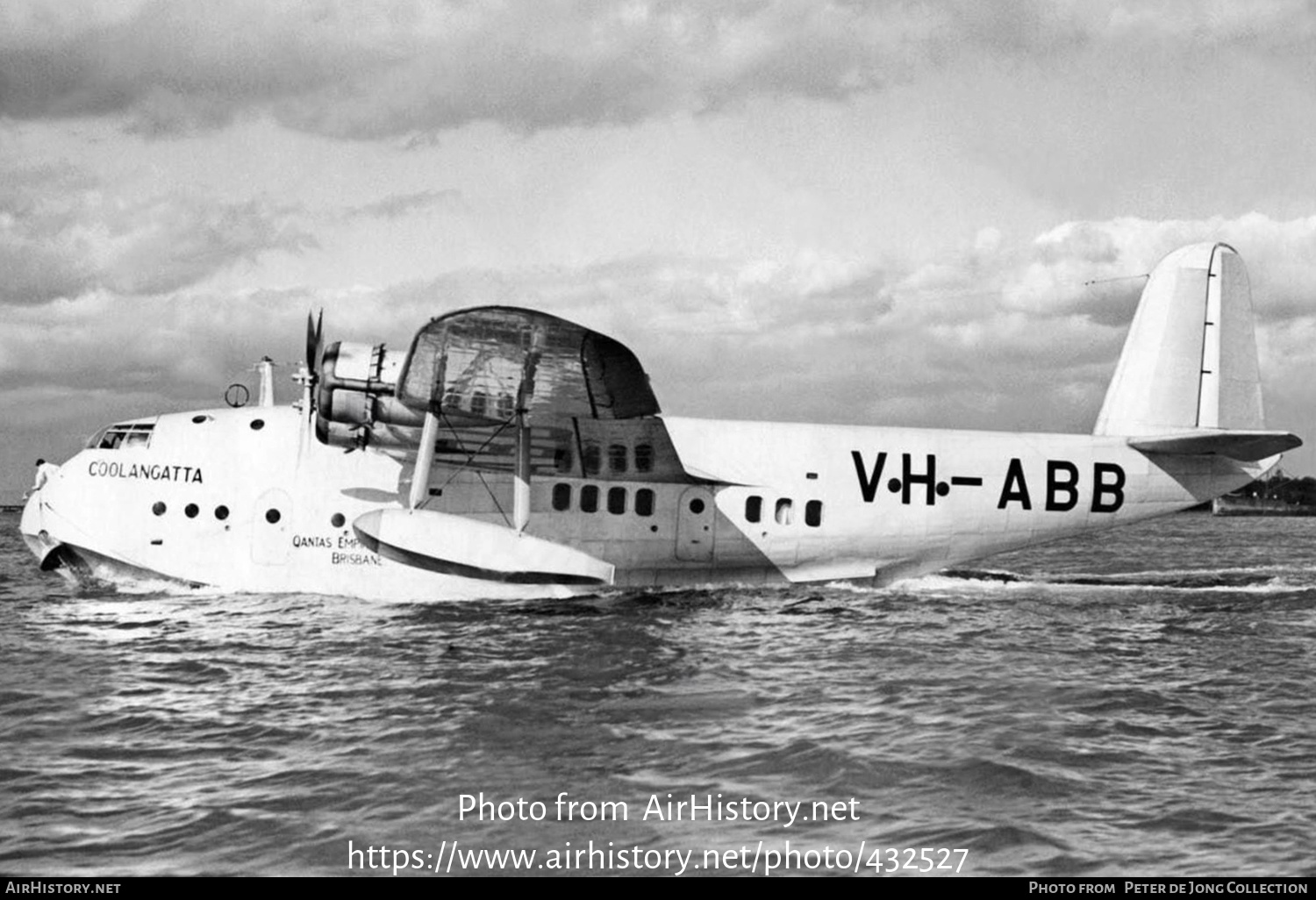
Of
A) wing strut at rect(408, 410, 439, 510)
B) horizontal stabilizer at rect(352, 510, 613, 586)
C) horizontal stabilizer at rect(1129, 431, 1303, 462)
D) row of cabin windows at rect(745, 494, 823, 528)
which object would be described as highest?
horizontal stabilizer at rect(1129, 431, 1303, 462)

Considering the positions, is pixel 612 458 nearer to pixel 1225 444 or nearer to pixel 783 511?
pixel 783 511

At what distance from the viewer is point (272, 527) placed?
1559 centimetres

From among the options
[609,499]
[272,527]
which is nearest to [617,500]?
[609,499]

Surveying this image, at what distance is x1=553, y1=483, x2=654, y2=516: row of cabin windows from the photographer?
53.0 feet

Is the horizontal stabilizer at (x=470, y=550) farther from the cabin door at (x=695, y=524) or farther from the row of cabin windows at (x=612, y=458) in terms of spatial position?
the cabin door at (x=695, y=524)

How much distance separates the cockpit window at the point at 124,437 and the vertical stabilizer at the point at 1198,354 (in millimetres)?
14539

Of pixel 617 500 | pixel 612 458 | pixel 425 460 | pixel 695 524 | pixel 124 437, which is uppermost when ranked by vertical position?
pixel 124 437

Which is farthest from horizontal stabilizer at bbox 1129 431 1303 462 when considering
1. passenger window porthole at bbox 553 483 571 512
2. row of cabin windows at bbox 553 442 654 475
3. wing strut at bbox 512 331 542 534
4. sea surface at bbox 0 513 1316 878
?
wing strut at bbox 512 331 542 534

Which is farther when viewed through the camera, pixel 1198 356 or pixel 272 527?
pixel 1198 356

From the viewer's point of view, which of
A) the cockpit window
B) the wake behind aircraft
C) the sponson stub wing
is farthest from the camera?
the cockpit window

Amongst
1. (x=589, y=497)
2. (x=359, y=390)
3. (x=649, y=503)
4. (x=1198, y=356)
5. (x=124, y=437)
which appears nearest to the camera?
(x=359, y=390)

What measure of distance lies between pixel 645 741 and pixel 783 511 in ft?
27.9

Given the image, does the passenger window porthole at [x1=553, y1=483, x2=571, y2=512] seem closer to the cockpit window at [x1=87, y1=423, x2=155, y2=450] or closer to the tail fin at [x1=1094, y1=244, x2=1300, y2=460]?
the cockpit window at [x1=87, y1=423, x2=155, y2=450]

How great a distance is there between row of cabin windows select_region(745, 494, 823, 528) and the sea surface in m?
2.02
